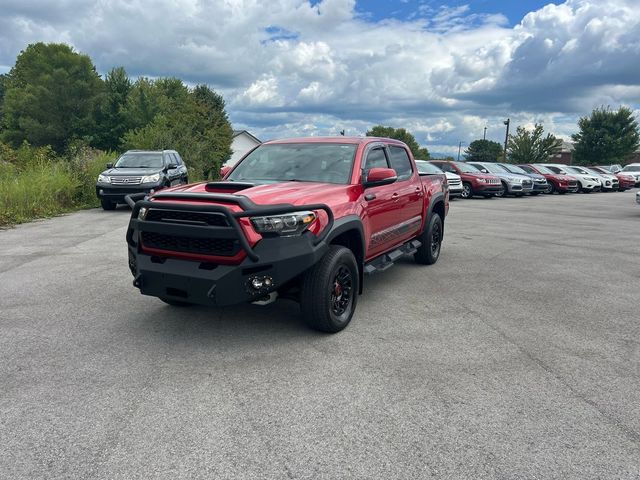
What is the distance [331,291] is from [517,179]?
20.9 metres

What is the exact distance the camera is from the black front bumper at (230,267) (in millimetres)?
3705

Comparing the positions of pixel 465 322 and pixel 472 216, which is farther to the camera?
pixel 472 216

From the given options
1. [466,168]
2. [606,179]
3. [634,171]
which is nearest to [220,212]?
[466,168]

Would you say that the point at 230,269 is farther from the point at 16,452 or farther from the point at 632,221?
the point at 632,221

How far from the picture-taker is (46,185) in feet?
45.3

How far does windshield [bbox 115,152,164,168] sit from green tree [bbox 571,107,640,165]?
5057 cm

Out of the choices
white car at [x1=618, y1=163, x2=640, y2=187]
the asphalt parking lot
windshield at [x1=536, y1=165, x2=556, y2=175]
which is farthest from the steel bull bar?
white car at [x1=618, y1=163, x2=640, y2=187]

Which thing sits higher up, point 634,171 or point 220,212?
point 634,171

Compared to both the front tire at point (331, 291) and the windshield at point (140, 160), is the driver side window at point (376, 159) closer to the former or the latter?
the front tire at point (331, 291)

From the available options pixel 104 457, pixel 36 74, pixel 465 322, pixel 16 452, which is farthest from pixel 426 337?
pixel 36 74

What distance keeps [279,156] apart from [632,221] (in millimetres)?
12480

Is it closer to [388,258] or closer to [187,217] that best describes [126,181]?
[388,258]

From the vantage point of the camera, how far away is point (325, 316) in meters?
4.13

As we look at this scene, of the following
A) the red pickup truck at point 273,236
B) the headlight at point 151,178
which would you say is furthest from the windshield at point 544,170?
the red pickup truck at point 273,236
